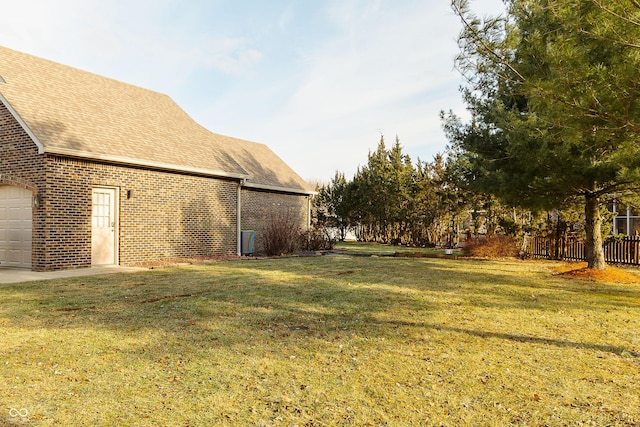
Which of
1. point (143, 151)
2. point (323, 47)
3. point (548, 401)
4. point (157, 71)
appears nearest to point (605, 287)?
point (548, 401)

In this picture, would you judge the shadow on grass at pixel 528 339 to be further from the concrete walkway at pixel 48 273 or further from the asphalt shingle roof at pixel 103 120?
the asphalt shingle roof at pixel 103 120

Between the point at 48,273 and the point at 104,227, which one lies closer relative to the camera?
the point at 48,273

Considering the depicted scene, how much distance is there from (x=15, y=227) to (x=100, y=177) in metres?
2.58

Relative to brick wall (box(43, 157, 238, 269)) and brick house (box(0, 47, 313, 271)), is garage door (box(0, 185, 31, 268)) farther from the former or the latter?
brick wall (box(43, 157, 238, 269))

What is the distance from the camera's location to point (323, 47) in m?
15.5

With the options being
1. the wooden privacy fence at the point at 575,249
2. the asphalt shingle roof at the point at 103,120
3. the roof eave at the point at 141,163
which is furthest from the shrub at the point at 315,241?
the wooden privacy fence at the point at 575,249

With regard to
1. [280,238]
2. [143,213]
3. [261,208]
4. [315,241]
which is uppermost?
[261,208]

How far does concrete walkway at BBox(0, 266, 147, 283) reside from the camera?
30.8 ft

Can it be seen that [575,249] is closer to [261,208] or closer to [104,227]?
[261,208]

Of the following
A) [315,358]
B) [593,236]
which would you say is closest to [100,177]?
[315,358]

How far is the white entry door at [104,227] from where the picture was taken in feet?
38.9

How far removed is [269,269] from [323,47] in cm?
869

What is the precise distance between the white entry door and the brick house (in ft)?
0.09

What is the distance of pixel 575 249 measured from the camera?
51.3ft
